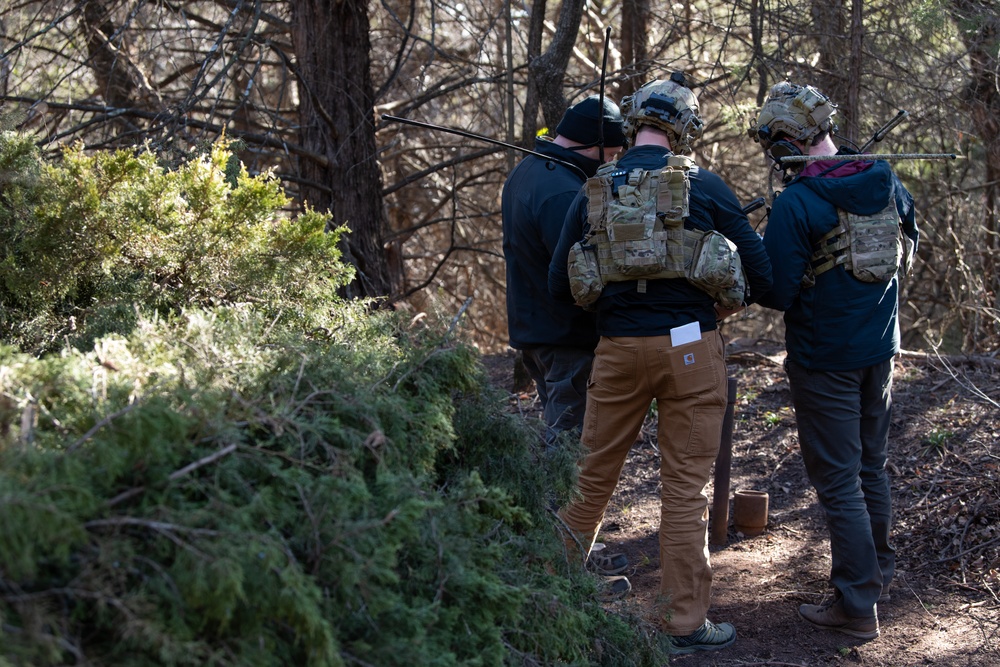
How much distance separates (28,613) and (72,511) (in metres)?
0.21

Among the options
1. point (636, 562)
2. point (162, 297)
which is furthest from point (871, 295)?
point (162, 297)

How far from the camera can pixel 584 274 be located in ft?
11.1

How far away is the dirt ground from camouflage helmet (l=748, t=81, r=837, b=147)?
1982 millimetres

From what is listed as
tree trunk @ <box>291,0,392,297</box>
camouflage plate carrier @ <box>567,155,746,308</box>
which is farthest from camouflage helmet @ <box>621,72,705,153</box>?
tree trunk @ <box>291,0,392,297</box>

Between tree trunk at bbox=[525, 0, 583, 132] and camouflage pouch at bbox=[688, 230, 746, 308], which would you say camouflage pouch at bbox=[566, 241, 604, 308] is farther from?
tree trunk at bbox=[525, 0, 583, 132]

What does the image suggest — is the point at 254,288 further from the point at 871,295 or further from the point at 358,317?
the point at 871,295

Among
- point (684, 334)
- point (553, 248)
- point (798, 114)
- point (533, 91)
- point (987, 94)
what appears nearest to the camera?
point (684, 334)

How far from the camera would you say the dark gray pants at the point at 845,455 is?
3.57 metres

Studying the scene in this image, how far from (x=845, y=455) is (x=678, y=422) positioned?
77 cm

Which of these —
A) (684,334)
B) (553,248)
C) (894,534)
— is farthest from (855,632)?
(553,248)

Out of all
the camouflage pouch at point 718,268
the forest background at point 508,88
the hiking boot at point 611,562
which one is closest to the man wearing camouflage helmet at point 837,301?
the camouflage pouch at point 718,268

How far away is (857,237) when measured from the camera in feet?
11.3

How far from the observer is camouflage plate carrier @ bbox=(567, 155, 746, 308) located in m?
3.23

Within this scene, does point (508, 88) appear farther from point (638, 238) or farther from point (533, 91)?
point (638, 238)
